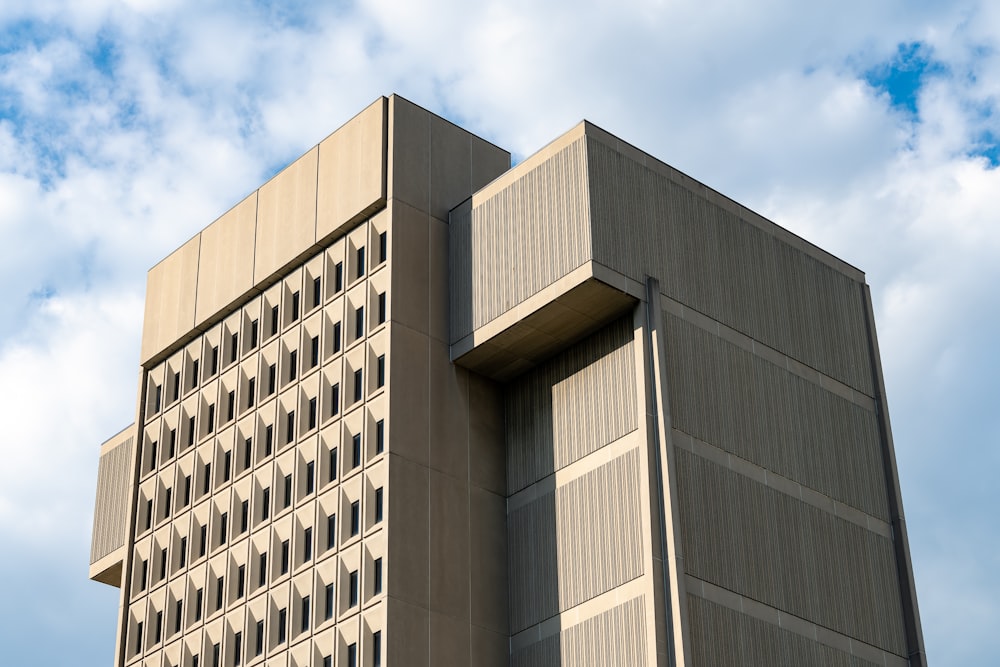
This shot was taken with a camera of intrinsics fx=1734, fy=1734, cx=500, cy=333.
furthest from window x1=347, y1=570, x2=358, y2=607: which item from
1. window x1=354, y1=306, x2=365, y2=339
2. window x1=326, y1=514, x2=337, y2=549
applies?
window x1=354, y1=306, x2=365, y2=339

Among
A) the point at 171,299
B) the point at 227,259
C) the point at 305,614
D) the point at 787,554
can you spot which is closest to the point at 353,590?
the point at 305,614

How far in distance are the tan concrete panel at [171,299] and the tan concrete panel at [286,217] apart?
5.08 m

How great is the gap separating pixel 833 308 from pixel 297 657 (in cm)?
2682

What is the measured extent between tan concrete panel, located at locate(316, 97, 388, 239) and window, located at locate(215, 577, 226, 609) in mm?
14785

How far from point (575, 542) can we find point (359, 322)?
13.0 m

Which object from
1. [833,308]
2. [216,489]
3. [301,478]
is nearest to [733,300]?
[833,308]

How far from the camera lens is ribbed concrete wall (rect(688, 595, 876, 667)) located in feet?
197

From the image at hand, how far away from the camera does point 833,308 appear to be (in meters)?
73.6

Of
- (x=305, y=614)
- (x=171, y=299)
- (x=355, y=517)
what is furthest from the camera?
(x=171, y=299)

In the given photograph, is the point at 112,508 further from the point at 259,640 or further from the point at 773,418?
the point at 773,418

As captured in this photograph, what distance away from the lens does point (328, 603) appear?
65062mm

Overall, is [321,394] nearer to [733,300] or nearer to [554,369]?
[554,369]

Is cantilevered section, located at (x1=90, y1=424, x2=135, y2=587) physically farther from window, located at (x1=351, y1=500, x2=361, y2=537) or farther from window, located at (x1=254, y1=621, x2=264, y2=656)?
window, located at (x1=351, y1=500, x2=361, y2=537)

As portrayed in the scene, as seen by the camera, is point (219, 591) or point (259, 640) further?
point (219, 591)
